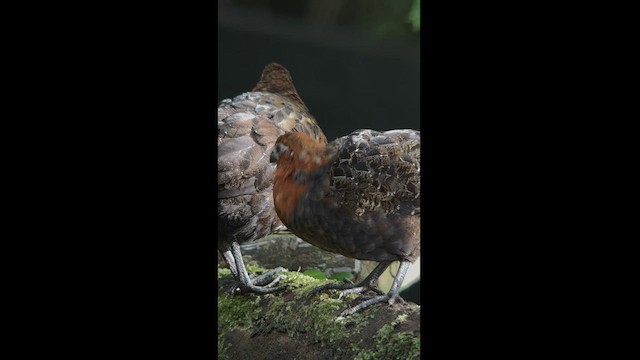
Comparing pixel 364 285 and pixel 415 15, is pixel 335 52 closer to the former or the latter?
pixel 415 15

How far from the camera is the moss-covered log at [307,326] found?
1804 mm

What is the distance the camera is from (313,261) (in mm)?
2168

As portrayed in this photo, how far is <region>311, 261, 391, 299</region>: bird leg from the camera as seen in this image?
76.5 inches

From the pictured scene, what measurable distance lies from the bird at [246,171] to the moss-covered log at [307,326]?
94mm

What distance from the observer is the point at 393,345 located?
1.78 meters

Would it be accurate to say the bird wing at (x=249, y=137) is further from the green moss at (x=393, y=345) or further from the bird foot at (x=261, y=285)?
the green moss at (x=393, y=345)

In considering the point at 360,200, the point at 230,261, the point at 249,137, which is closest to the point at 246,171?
the point at 249,137

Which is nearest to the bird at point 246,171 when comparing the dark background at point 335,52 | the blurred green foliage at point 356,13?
the dark background at point 335,52

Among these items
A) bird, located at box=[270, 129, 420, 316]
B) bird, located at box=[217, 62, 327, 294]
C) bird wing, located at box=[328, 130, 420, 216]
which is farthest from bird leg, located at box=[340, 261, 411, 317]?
bird, located at box=[217, 62, 327, 294]

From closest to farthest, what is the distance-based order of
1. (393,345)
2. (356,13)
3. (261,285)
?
(393,345) < (356,13) < (261,285)

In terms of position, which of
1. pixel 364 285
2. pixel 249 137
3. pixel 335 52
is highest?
pixel 335 52

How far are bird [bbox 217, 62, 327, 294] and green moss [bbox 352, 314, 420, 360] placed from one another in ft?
1.46

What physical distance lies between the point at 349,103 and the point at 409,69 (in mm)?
206

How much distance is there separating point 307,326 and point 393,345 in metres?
0.26
